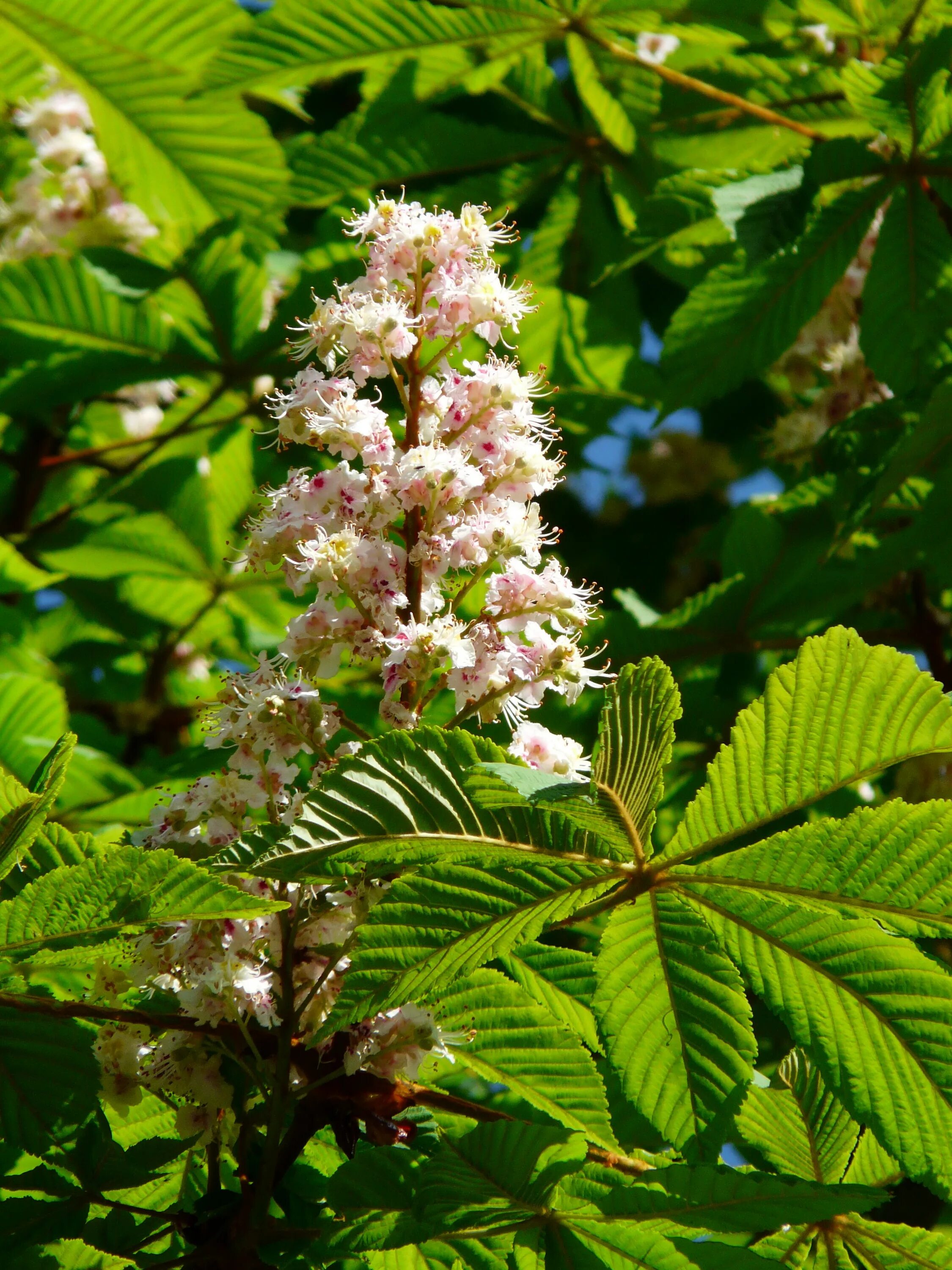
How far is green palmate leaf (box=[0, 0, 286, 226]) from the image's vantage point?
78.0 inches

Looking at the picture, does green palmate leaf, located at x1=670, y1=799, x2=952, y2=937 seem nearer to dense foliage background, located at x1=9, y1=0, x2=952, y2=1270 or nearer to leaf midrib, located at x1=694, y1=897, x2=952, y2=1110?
leaf midrib, located at x1=694, y1=897, x2=952, y2=1110

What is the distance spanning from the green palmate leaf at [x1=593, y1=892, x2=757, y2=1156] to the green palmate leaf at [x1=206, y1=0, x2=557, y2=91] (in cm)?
149

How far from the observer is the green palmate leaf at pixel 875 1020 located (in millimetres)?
900

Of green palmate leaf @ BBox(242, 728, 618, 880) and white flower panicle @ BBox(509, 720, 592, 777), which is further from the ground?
green palmate leaf @ BBox(242, 728, 618, 880)

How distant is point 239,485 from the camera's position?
2693mm

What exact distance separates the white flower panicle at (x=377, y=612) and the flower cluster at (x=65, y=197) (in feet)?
6.35

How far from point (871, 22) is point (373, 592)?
1539mm

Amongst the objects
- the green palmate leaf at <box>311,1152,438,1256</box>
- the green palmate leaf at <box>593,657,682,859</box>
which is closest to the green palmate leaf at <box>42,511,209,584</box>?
the green palmate leaf at <box>311,1152,438,1256</box>

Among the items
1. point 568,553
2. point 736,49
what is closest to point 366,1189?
point 736,49

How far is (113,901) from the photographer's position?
0.91 metres

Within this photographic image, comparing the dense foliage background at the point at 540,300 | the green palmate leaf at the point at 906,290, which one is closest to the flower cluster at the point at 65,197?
the dense foliage background at the point at 540,300

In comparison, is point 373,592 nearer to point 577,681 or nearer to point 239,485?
point 577,681

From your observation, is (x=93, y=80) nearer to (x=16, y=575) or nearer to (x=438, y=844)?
(x=16, y=575)

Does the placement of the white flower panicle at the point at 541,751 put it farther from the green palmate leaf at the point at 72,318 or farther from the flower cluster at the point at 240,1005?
the green palmate leaf at the point at 72,318
